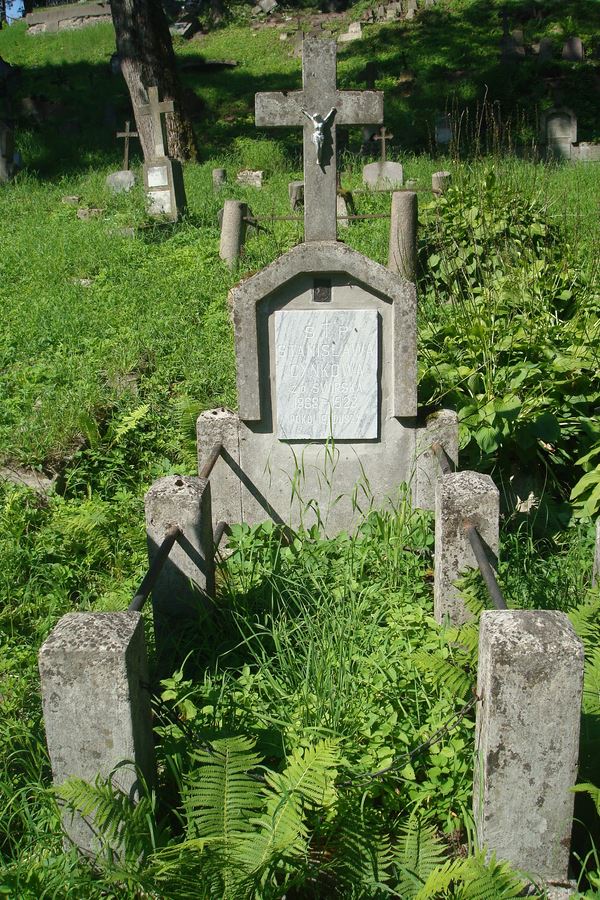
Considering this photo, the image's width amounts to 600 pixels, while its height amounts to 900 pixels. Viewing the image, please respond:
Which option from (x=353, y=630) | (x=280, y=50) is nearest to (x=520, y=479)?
(x=353, y=630)

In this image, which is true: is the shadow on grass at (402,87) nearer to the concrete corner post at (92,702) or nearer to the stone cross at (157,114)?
the stone cross at (157,114)

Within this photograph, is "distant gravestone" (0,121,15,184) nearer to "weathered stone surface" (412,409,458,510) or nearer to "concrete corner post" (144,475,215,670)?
"weathered stone surface" (412,409,458,510)

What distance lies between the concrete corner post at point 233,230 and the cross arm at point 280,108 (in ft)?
14.5

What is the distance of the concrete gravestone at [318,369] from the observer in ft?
13.8

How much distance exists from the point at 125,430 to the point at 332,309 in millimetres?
1954

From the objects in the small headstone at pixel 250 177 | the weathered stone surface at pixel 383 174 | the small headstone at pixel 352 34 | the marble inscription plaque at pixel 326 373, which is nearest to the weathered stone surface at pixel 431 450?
the marble inscription plaque at pixel 326 373

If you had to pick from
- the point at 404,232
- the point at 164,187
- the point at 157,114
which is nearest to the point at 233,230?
the point at 404,232

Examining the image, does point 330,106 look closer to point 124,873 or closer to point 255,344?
point 255,344

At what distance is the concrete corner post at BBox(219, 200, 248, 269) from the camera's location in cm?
893

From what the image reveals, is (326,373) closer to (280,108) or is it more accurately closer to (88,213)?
(280,108)

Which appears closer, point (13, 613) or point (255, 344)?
point (13, 613)

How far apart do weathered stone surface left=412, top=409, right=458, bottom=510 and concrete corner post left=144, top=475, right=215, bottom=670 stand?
1.28 metres

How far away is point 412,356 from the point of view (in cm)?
428

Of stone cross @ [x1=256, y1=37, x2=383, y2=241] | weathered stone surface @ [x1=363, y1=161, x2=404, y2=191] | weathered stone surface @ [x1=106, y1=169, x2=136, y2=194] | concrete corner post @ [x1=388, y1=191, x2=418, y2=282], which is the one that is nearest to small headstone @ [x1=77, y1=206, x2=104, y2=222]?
weathered stone surface @ [x1=106, y1=169, x2=136, y2=194]
